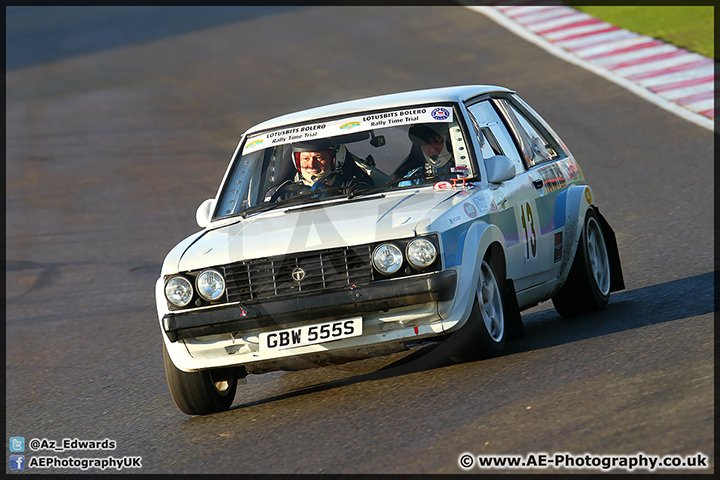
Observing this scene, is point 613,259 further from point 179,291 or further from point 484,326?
point 179,291

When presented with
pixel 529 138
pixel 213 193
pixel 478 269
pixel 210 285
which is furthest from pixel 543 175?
pixel 213 193

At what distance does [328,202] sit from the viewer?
257 inches

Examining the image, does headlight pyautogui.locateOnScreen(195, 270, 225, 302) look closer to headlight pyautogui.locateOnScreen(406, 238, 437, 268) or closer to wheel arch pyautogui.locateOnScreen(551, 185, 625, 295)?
headlight pyautogui.locateOnScreen(406, 238, 437, 268)

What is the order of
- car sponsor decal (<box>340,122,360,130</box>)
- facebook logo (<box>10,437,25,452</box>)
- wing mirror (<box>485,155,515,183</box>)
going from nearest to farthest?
facebook logo (<box>10,437,25,452</box>), wing mirror (<box>485,155,515,183</box>), car sponsor decal (<box>340,122,360,130</box>)

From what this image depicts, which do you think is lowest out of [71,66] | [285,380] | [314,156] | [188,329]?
[285,380]

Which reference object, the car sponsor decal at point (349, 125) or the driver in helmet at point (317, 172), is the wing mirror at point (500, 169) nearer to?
the driver in helmet at point (317, 172)

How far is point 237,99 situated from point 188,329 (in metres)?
15.9

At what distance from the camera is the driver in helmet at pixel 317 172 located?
6.87 m

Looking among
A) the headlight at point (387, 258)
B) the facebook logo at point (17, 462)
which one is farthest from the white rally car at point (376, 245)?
the facebook logo at point (17, 462)

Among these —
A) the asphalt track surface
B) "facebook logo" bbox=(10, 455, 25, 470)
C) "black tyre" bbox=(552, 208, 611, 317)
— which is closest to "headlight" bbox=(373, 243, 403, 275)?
the asphalt track surface

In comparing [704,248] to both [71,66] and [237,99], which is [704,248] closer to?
[237,99]

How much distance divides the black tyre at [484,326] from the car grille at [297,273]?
24.7 inches

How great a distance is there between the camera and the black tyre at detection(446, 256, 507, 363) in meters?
5.85

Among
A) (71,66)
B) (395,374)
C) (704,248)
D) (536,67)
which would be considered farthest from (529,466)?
(71,66)
